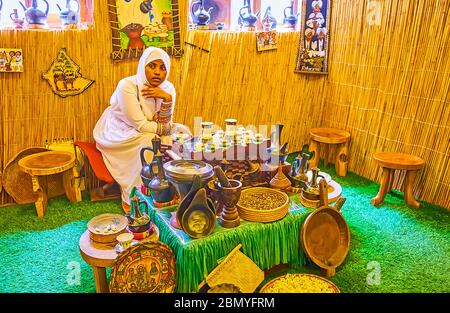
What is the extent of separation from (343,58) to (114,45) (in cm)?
243

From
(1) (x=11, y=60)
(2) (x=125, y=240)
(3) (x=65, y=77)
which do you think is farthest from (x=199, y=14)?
(2) (x=125, y=240)

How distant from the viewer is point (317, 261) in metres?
2.48

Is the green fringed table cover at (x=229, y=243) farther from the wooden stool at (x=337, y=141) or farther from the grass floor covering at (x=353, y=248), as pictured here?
the wooden stool at (x=337, y=141)

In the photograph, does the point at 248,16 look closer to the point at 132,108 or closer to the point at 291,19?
the point at 291,19

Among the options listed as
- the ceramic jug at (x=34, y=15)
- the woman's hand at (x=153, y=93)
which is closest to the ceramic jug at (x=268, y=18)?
the woman's hand at (x=153, y=93)

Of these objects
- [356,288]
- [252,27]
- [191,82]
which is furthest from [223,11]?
[356,288]

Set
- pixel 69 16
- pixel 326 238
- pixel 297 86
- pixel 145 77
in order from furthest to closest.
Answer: pixel 297 86 → pixel 69 16 → pixel 145 77 → pixel 326 238

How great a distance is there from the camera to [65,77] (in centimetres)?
353

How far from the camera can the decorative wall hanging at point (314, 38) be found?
4.42m

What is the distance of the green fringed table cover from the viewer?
209 centimetres

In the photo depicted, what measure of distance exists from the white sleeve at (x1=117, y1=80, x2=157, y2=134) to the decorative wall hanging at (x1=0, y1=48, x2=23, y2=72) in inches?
33.0

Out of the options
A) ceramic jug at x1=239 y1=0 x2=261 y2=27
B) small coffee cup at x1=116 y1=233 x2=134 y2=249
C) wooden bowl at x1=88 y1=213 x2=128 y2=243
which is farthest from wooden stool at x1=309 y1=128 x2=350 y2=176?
small coffee cup at x1=116 y1=233 x2=134 y2=249

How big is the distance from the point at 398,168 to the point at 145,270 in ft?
7.81

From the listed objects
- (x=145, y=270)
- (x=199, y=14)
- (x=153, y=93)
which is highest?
(x=199, y=14)
